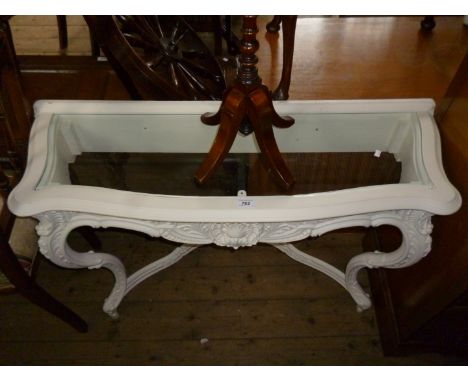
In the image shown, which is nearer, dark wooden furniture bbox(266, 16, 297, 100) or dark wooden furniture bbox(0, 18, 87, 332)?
dark wooden furniture bbox(0, 18, 87, 332)

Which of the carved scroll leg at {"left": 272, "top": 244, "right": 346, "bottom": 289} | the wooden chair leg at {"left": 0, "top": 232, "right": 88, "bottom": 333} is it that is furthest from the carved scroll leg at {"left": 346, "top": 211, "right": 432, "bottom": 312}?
the wooden chair leg at {"left": 0, "top": 232, "right": 88, "bottom": 333}

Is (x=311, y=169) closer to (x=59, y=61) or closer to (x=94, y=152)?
(x=94, y=152)

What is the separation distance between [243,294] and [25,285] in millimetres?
735

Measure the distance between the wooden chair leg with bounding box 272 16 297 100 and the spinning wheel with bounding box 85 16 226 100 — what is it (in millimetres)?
219

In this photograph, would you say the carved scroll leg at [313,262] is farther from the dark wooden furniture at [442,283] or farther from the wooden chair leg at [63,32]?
the wooden chair leg at [63,32]

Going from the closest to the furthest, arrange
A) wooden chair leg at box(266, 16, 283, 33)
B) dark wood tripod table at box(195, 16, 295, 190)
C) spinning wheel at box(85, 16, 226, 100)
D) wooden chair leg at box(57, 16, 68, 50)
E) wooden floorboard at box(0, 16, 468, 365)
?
dark wood tripod table at box(195, 16, 295, 190) → spinning wheel at box(85, 16, 226, 100) → wooden floorboard at box(0, 16, 468, 365) → wooden chair leg at box(266, 16, 283, 33) → wooden chair leg at box(57, 16, 68, 50)

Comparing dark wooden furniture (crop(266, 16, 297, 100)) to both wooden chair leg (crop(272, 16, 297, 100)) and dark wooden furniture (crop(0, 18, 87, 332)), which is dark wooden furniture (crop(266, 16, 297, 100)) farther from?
dark wooden furniture (crop(0, 18, 87, 332))

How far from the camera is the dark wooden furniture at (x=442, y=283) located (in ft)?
3.25

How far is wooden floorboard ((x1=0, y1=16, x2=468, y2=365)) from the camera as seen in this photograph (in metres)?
1.39

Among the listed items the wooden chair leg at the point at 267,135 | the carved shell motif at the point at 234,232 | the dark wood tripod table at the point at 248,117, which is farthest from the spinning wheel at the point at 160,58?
the carved shell motif at the point at 234,232

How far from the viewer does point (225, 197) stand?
3.06ft

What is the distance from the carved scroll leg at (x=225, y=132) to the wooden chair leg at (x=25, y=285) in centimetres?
47

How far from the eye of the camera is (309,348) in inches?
54.8

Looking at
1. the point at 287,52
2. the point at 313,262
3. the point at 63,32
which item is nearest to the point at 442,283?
the point at 313,262
